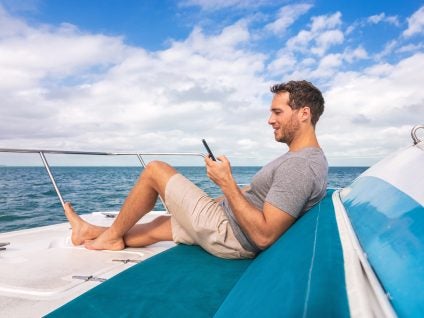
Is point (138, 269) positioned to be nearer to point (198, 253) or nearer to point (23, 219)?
point (198, 253)

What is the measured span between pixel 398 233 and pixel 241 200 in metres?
0.90

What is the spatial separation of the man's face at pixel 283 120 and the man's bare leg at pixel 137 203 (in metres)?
0.66

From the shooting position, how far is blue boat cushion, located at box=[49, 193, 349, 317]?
0.69 metres

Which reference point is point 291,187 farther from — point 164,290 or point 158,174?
point 158,174

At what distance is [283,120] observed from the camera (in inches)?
81.1

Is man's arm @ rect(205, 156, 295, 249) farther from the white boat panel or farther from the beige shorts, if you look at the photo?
the white boat panel

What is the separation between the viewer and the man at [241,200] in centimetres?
161

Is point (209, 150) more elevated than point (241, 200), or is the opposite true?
point (209, 150)

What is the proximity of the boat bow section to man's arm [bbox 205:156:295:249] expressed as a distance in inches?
13.3

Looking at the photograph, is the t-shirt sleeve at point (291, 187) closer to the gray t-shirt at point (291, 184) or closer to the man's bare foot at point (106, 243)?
the gray t-shirt at point (291, 184)

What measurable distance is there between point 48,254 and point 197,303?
1.23m

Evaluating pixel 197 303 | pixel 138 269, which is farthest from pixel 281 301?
pixel 138 269

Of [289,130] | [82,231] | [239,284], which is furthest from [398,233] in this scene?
[82,231]

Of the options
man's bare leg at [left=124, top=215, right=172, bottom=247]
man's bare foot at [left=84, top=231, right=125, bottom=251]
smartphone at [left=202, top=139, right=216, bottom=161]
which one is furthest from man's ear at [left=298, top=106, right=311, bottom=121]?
man's bare foot at [left=84, top=231, right=125, bottom=251]
